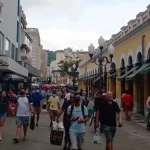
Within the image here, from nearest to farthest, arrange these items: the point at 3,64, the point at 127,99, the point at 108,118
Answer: the point at 108,118 → the point at 3,64 → the point at 127,99

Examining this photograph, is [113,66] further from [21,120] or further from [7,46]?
[21,120]

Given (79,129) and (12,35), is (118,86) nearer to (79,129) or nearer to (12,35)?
(12,35)

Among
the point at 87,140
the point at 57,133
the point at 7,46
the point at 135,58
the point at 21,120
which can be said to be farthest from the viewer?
the point at 7,46

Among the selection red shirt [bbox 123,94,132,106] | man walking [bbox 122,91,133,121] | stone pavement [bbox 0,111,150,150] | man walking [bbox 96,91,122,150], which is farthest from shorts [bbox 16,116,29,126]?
red shirt [bbox 123,94,132,106]

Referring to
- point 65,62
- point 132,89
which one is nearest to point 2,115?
point 132,89

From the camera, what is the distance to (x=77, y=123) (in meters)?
7.65

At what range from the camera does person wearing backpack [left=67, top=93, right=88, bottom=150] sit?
7551 mm

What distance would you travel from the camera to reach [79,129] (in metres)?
7.63

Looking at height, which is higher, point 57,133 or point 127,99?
point 127,99

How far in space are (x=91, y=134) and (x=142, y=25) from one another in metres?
9.92

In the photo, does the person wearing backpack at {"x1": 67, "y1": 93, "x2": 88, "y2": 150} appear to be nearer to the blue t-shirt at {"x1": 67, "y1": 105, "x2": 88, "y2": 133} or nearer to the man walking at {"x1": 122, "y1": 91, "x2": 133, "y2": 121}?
the blue t-shirt at {"x1": 67, "y1": 105, "x2": 88, "y2": 133}

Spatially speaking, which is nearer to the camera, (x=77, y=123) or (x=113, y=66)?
(x=77, y=123)

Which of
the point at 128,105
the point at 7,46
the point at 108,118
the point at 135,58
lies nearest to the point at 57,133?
the point at 108,118

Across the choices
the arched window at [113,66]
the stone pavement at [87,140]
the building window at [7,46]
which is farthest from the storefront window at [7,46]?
the stone pavement at [87,140]
